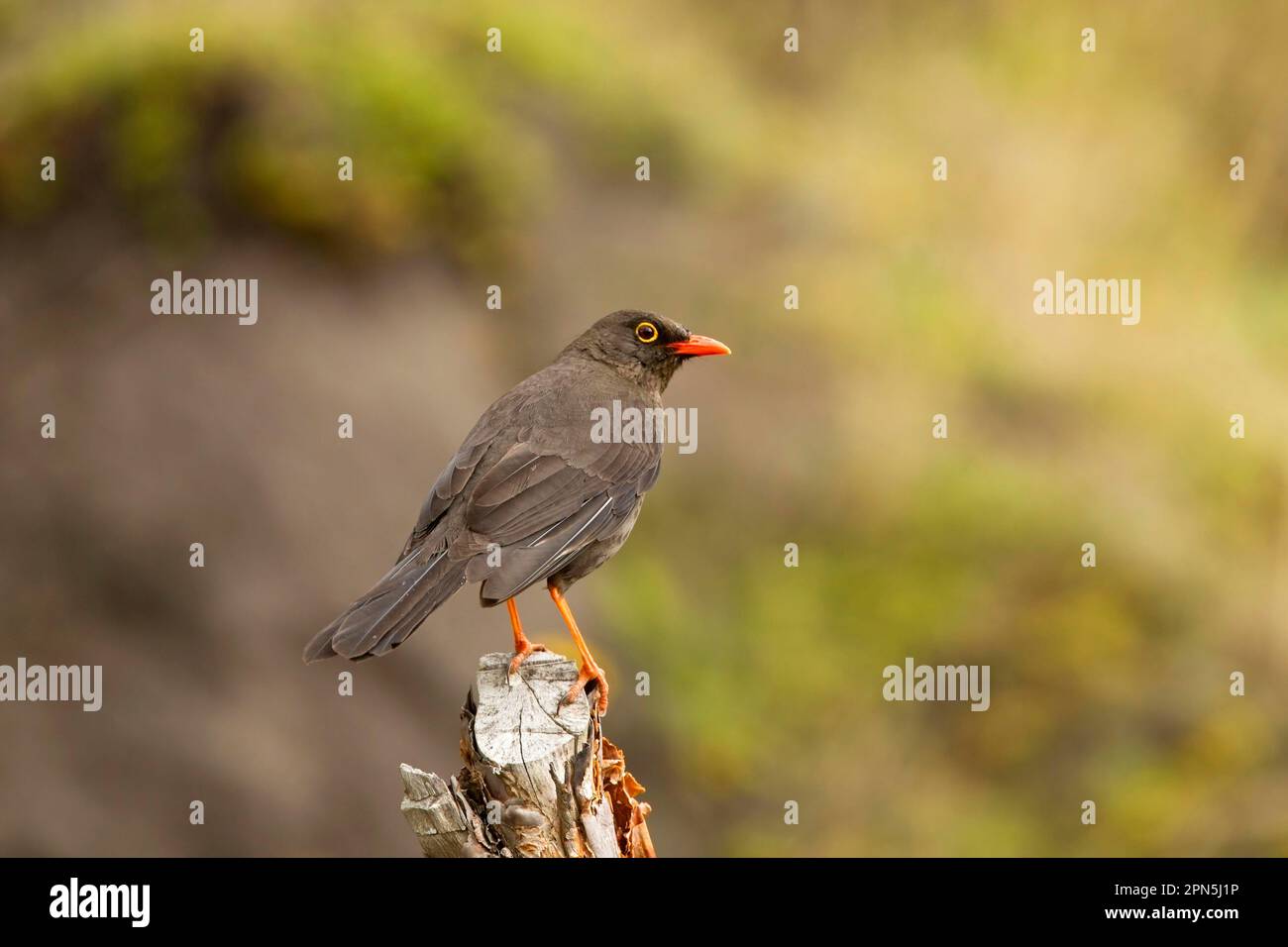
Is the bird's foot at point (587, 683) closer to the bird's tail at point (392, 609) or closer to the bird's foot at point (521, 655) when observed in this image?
the bird's foot at point (521, 655)

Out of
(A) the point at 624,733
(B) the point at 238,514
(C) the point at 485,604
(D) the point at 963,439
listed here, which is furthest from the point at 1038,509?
(C) the point at 485,604

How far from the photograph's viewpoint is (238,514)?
10.2 m

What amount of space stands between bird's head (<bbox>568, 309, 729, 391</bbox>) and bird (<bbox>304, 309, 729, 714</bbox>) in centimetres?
1

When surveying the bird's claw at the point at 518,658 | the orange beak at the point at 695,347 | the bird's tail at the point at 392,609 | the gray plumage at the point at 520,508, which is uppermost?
the orange beak at the point at 695,347

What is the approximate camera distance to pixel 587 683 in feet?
16.2

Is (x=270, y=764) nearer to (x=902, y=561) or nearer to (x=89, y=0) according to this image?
(x=902, y=561)

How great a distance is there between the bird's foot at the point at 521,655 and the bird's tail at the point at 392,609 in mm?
392

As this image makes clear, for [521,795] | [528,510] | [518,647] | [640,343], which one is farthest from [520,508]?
[640,343]

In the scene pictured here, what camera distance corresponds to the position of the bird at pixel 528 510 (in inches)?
187

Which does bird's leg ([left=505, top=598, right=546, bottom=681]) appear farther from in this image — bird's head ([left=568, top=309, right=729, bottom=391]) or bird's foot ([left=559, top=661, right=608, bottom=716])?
bird's head ([left=568, top=309, right=729, bottom=391])

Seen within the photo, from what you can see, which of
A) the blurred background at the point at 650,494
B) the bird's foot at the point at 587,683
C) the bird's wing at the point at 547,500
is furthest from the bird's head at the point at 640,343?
the blurred background at the point at 650,494

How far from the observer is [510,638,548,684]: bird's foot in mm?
5004

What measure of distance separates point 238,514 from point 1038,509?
22.1ft

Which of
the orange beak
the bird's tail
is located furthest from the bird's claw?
the orange beak
